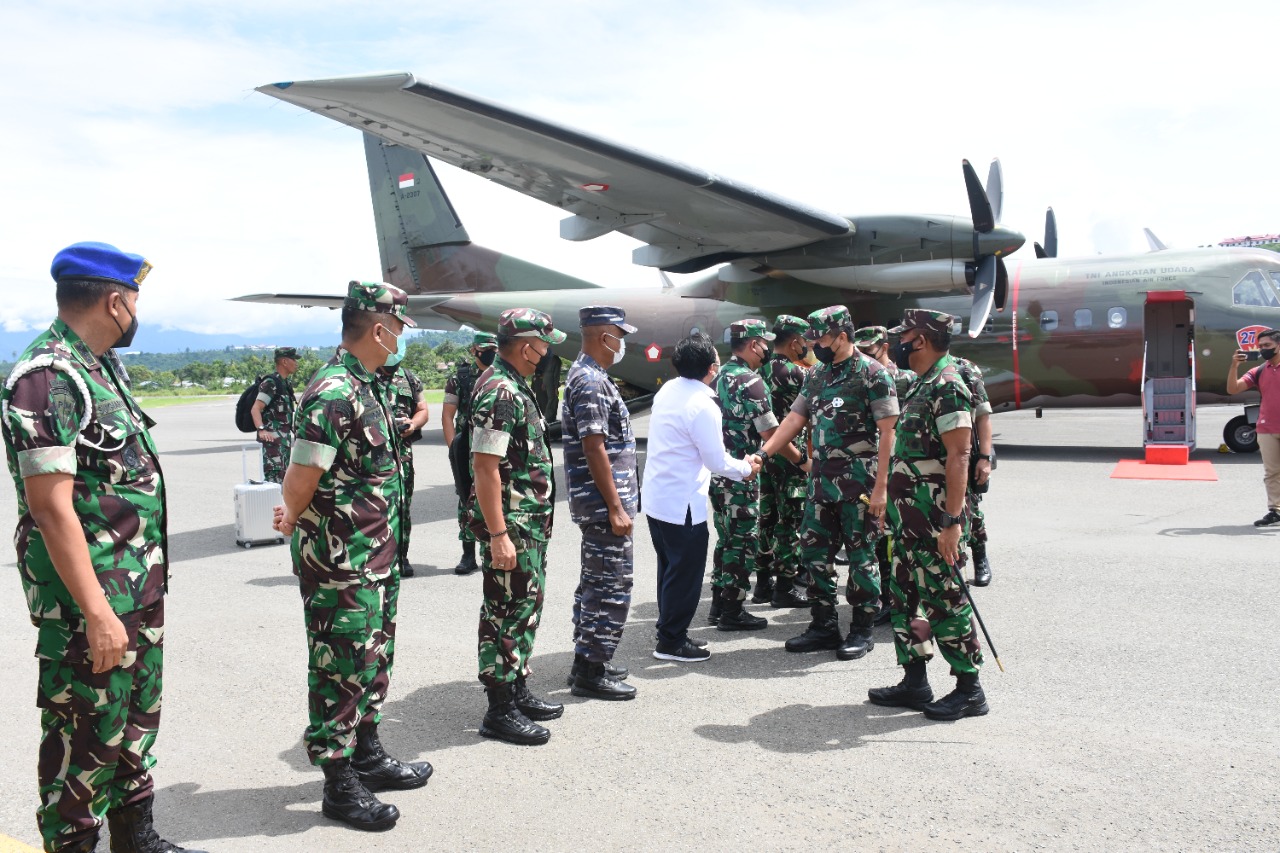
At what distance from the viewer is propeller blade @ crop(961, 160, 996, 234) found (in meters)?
11.4

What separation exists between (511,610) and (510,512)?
0.43m

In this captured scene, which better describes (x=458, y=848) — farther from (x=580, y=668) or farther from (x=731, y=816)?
(x=580, y=668)

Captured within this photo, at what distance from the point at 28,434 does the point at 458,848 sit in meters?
1.87

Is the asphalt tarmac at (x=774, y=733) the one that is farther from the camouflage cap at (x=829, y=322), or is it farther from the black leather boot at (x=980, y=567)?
the camouflage cap at (x=829, y=322)

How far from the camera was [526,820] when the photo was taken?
340 centimetres

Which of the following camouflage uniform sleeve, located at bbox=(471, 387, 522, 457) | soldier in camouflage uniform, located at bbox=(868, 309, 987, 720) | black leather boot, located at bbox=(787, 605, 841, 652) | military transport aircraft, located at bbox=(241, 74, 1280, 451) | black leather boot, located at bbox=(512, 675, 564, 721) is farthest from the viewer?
military transport aircraft, located at bbox=(241, 74, 1280, 451)

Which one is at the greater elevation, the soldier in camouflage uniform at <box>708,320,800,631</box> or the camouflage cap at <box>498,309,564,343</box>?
the camouflage cap at <box>498,309,564,343</box>

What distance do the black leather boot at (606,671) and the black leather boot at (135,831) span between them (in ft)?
6.53

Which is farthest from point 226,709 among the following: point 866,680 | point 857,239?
point 857,239

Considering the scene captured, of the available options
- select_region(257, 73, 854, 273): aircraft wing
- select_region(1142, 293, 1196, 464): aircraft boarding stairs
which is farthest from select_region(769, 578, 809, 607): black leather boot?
select_region(1142, 293, 1196, 464): aircraft boarding stairs

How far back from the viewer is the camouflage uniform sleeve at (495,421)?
4023 millimetres

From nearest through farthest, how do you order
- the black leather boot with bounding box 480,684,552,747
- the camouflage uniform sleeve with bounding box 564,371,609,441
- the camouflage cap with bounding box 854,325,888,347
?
1. the black leather boot with bounding box 480,684,552,747
2. the camouflage uniform sleeve with bounding box 564,371,609,441
3. the camouflage cap with bounding box 854,325,888,347

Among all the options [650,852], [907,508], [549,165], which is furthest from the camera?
[549,165]

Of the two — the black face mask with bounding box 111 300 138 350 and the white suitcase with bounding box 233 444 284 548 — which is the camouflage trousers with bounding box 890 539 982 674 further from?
the white suitcase with bounding box 233 444 284 548
